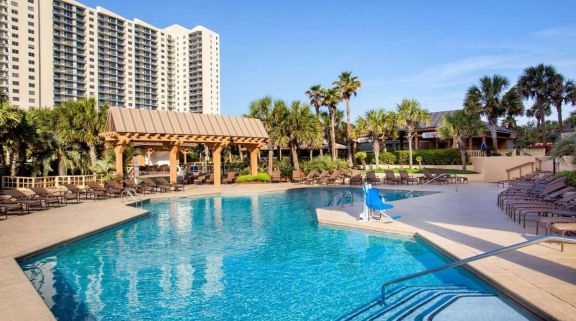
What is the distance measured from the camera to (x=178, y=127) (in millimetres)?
22828

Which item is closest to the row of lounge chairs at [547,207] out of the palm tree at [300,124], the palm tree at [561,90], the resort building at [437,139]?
the palm tree at [300,124]

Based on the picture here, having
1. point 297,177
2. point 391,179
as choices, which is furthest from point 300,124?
point 391,179

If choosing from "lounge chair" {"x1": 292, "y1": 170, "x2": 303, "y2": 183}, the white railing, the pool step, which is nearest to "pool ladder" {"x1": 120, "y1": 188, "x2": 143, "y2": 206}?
the white railing

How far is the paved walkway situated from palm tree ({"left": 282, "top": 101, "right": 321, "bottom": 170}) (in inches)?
564

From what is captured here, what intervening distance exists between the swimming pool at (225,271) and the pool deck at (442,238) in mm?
376

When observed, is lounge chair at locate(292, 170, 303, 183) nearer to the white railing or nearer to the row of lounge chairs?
the white railing

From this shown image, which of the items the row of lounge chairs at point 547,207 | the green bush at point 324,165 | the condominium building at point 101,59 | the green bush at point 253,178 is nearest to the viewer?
the row of lounge chairs at point 547,207

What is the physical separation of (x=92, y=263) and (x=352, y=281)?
5.36 meters

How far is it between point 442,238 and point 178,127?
17912mm

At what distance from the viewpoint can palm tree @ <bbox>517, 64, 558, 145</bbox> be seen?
32781 millimetres

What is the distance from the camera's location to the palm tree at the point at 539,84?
1291 inches

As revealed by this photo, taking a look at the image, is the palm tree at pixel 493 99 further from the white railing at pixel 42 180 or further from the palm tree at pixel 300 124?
the white railing at pixel 42 180

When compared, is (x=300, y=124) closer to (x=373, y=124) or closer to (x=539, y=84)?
(x=373, y=124)

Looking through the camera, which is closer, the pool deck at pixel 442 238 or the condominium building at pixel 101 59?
the pool deck at pixel 442 238
